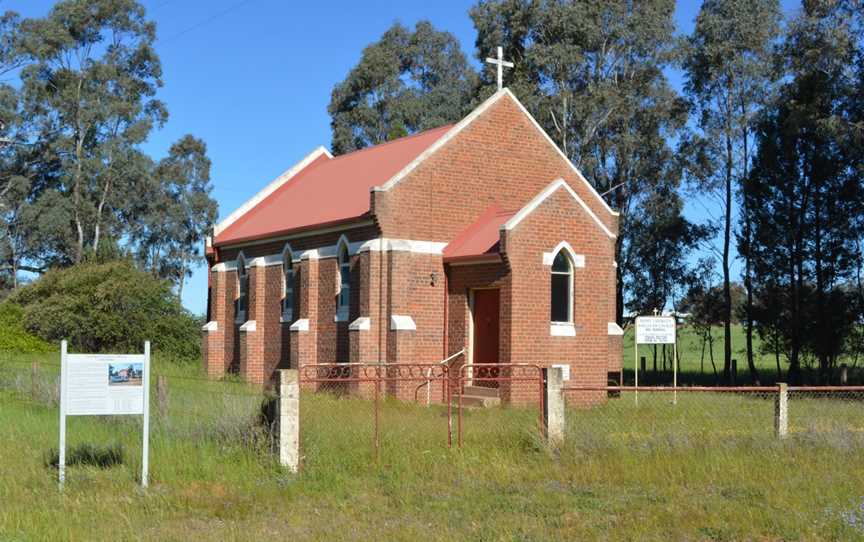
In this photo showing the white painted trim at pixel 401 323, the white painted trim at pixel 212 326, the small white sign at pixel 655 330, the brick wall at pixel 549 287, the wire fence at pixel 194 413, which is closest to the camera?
the wire fence at pixel 194 413

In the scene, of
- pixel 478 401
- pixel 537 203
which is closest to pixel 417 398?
pixel 478 401

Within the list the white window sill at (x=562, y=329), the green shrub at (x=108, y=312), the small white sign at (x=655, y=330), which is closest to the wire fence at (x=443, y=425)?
the small white sign at (x=655, y=330)

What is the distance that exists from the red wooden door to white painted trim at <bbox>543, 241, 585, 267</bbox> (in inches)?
62.1

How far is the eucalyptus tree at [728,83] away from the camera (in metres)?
39.6

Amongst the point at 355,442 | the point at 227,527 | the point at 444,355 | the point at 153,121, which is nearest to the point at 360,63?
the point at 153,121

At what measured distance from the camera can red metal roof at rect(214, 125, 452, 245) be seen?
27.7 meters

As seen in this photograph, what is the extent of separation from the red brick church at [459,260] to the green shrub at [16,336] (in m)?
11.9

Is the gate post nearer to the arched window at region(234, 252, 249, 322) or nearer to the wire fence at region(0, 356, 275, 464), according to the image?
the wire fence at region(0, 356, 275, 464)

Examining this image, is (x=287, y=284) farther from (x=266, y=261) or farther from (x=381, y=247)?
(x=381, y=247)

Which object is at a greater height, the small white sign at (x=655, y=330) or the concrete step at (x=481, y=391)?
the small white sign at (x=655, y=330)

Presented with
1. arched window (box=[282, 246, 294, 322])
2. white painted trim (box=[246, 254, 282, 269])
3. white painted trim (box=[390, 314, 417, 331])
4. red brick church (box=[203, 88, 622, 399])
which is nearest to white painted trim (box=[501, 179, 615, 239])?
red brick church (box=[203, 88, 622, 399])

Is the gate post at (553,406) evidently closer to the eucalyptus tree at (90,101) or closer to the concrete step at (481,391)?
the concrete step at (481,391)

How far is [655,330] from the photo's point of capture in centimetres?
2456

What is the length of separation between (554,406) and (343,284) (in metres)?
14.1
